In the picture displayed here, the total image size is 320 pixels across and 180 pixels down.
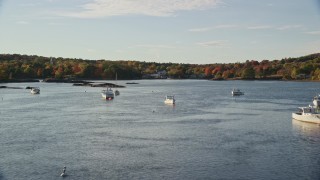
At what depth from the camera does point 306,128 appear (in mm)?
51094

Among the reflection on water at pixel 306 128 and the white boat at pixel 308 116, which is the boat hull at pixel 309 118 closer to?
the white boat at pixel 308 116

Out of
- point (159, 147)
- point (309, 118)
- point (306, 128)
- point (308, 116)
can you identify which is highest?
point (308, 116)

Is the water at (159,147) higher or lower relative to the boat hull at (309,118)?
lower

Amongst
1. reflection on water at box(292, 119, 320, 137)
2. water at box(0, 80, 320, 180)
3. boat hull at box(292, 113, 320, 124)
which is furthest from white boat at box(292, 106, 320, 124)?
water at box(0, 80, 320, 180)

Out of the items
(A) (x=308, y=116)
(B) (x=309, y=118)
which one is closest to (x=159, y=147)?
(B) (x=309, y=118)

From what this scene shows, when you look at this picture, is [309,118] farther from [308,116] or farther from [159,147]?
[159,147]

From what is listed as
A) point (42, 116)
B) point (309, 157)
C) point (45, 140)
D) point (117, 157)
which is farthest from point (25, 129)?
point (309, 157)

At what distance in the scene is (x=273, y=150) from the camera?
126 feet

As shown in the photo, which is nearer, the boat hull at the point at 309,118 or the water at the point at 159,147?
the water at the point at 159,147

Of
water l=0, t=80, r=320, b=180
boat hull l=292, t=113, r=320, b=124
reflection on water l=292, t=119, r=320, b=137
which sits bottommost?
water l=0, t=80, r=320, b=180

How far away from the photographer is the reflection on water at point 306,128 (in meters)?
47.4

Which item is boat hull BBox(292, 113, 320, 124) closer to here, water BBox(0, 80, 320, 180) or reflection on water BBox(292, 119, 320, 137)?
reflection on water BBox(292, 119, 320, 137)

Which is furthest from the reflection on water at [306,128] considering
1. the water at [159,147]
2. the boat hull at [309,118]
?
the boat hull at [309,118]

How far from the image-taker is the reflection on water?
4741 cm
